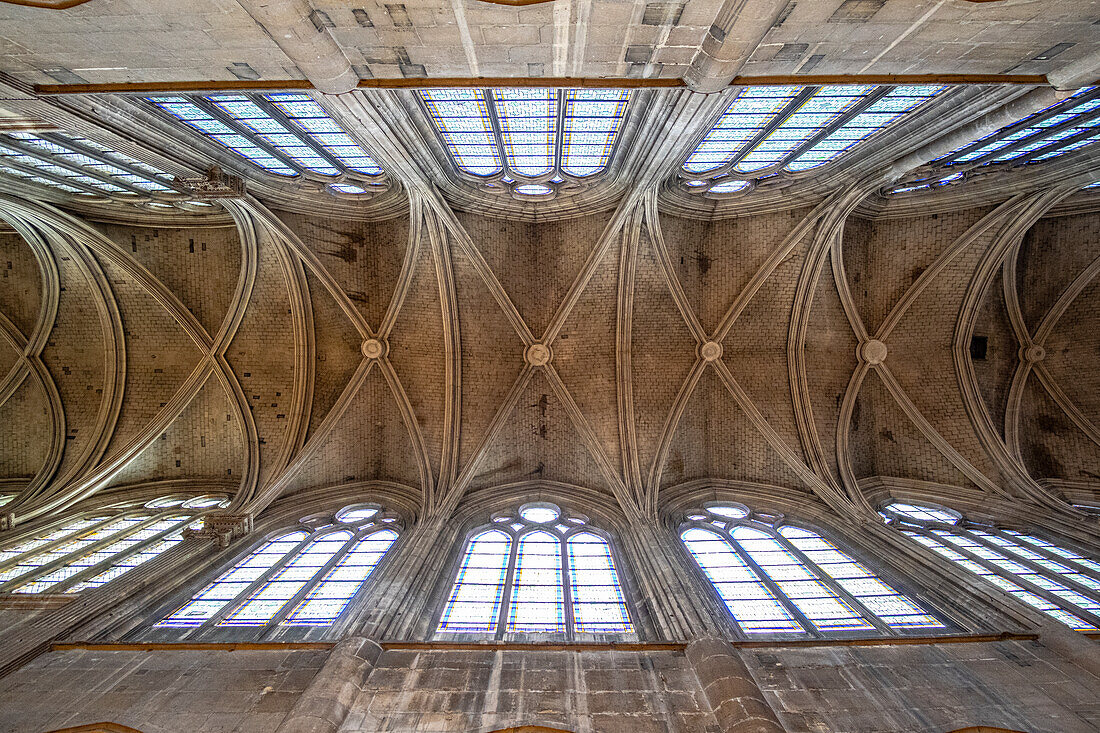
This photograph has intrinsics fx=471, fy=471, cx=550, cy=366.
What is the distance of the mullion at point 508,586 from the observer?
8.10 metres

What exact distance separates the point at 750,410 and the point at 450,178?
1108 cm

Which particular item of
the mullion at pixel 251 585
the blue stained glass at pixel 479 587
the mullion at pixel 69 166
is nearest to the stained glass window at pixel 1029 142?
the blue stained glass at pixel 479 587

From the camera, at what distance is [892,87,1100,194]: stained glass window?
26.1ft

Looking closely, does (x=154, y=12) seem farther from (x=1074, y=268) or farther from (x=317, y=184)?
(x=1074, y=268)

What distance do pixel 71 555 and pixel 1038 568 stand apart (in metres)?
19.4

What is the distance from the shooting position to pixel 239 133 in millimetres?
8344

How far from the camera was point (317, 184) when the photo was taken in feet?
37.0

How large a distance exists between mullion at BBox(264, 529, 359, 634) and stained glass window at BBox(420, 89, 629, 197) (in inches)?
363

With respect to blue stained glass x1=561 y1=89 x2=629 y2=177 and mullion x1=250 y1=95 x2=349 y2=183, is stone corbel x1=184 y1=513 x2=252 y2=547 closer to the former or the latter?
mullion x1=250 y1=95 x2=349 y2=183

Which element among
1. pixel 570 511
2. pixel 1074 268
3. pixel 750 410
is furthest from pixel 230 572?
pixel 1074 268

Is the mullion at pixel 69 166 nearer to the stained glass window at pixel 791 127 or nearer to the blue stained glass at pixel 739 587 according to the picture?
the stained glass window at pixel 791 127

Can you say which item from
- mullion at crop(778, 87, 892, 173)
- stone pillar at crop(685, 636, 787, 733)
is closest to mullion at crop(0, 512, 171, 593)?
stone pillar at crop(685, 636, 787, 733)

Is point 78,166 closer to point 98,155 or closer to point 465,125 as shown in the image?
point 98,155

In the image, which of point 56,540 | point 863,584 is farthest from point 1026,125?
point 56,540
